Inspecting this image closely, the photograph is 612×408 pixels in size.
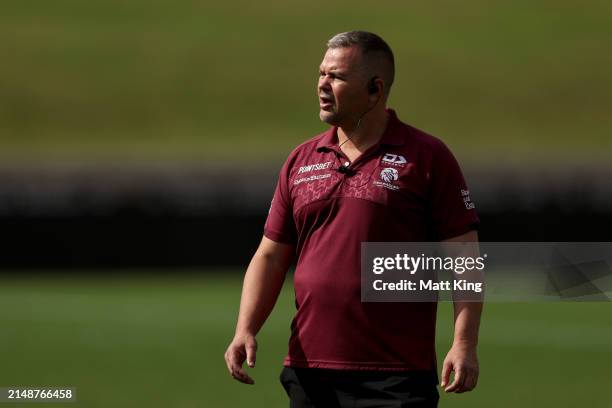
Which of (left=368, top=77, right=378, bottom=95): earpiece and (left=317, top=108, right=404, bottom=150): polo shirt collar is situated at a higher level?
(left=368, top=77, right=378, bottom=95): earpiece

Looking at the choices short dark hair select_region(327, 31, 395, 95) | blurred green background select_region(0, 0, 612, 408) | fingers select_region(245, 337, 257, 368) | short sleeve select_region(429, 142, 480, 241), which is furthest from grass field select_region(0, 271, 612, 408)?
short dark hair select_region(327, 31, 395, 95)

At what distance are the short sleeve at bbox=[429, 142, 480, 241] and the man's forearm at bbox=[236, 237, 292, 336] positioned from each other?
2.45 ft

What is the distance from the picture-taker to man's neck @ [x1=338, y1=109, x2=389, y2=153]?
18.7 ft

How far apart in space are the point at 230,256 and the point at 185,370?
9.01m

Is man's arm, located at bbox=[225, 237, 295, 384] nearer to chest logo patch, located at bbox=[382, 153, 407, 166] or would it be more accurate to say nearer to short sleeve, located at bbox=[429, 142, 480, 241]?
chest logo patch, located at bbox=[382, 153, 407, 166]

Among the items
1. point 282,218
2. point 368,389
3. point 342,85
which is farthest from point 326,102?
point 368,389

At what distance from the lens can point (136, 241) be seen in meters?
21.8

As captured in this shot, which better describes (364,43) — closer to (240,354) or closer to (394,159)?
(394,159)

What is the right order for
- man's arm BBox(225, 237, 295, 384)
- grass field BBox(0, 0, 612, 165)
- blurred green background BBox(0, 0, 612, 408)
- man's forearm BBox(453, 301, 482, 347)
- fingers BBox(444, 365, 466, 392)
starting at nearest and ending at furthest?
fingers BBox(444, 365, 466, 392) → man's forearm BBox(453, 301, 482, 347) → man's arm BBox(225, 237, 295, 384) → blurred green background BBox(0, 0, 612, 408) → grass field BBox(0, 0, 612, 165)

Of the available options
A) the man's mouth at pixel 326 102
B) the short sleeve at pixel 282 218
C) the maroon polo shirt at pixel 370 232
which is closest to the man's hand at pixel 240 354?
the maroon polo shirt at pixel 370 232

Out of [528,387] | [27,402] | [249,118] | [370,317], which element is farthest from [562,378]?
[249,118]

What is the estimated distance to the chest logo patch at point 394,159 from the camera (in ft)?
18.2

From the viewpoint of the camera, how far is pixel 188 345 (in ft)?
47.8

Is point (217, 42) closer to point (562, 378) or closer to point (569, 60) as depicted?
point (569, 60)
